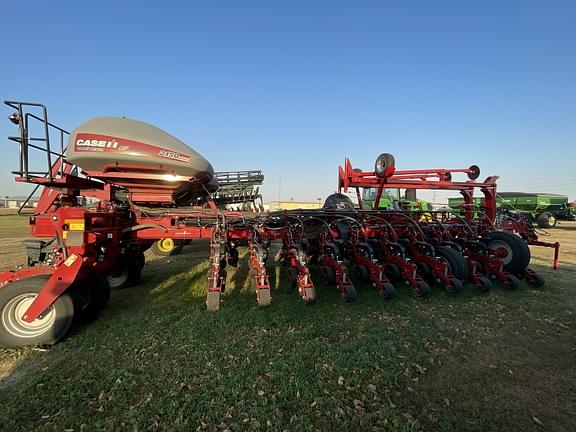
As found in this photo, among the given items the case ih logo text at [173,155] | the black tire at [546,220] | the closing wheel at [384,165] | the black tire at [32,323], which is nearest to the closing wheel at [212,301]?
the black tire at [32,323]

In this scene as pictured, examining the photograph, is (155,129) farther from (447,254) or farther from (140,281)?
(447,254)

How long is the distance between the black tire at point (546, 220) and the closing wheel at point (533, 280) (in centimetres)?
2002

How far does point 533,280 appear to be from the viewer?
573 centimetres

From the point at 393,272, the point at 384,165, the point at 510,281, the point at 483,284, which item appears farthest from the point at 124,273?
the point at 510,281

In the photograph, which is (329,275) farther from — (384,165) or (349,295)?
(384,165)

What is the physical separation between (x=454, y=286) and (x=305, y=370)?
10.7 ft

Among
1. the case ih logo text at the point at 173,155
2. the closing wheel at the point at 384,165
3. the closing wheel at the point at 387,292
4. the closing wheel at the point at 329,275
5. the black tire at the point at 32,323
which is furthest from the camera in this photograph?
the closing wheel at the point at 384,165

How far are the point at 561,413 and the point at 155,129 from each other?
5.65m

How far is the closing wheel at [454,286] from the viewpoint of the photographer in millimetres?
4898

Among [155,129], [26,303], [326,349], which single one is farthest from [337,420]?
[155,129]

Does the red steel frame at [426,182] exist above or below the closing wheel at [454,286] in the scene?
above

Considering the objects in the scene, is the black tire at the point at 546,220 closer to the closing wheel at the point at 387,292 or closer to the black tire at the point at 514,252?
the black tire at the point at 514,252

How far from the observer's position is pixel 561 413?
2344 mm

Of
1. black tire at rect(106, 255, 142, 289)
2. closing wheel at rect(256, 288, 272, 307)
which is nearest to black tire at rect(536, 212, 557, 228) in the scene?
closing wheel at rect(256, 288, 272, 307)
